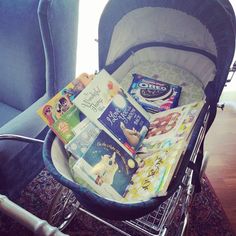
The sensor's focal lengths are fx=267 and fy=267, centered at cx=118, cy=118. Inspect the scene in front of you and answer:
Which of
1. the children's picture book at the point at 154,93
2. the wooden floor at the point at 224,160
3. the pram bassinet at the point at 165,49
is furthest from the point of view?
the wooden floor at the point at 224,160

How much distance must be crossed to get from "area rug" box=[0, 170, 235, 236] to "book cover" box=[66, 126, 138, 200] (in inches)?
18.4

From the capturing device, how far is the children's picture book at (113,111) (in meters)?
0.92

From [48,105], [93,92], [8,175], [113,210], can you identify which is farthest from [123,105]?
[8,175]

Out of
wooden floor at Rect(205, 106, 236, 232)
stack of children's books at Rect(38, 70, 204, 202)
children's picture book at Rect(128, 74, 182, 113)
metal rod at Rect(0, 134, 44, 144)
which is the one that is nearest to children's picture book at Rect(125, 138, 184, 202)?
stack of children's books at Rect(38, 70, 204, 202)

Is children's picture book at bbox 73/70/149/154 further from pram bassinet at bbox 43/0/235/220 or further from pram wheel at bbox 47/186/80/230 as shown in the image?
pram wheel at bbox 47/186/80/230

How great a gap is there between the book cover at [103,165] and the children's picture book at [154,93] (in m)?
0.32

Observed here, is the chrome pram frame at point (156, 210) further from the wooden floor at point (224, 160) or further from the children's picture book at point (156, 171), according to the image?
the wooden floor at point (224, 160)

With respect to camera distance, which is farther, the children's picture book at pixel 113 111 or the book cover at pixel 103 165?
the children's picture book at pixel 113 111

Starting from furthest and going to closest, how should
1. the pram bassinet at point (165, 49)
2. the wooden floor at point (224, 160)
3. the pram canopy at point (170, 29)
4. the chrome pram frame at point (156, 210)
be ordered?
the wooden floor at point (224, 160) < the chrome pram frame at point (156, 210) < the pram canopy at point (170, 29) < the pram bassinet at point (165, 49)

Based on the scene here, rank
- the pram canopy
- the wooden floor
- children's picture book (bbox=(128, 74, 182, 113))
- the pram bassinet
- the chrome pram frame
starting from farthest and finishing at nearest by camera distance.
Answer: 1. the wooden floor
2. children's picture book (bbox=(128, 74, 182, 113))
3. the chrome pram frame
4. the pram canopy
5. the pram bassinet

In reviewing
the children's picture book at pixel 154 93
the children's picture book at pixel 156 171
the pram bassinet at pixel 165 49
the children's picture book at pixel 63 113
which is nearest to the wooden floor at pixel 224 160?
the pram bassinet at pixel 165 49

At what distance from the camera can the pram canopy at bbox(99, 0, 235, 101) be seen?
0.85 m

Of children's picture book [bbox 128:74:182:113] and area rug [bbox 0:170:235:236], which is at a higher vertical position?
children's picture book [bbox 128:74:182:113]

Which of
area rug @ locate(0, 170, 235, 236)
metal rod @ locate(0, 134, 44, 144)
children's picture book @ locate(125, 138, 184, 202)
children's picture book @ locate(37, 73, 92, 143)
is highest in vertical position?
children's picture book @ locate(37, 73, 92, 143)
